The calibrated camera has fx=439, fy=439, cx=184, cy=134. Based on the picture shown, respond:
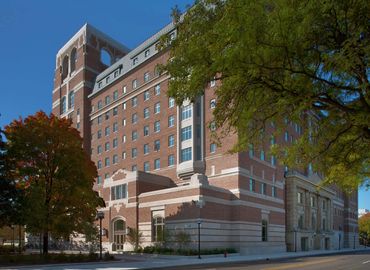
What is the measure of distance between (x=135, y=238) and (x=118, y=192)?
9.04 m

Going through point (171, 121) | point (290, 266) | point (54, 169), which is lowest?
point (290, 266)

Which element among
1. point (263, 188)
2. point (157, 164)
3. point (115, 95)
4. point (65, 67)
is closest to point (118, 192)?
point (157, 164)

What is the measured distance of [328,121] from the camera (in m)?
9.23

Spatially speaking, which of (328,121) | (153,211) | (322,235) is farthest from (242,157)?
(328,121)

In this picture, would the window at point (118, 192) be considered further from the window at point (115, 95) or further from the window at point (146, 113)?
the window at point (115, 95)

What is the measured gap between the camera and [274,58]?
676 cm

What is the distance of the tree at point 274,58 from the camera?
6414 millimetres

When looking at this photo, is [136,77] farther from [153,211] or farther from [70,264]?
[70,264]

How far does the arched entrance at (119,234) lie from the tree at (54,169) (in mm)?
20457

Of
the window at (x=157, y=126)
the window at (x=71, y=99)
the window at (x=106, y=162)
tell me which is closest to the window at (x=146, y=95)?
the window at (x=157, y=126)

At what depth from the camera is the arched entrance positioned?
57.2 metres

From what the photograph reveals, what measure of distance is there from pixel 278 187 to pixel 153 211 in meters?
21.3

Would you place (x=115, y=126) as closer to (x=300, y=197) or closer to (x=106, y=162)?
(x=106, y=162)

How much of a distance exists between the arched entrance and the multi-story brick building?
0.13 meters
